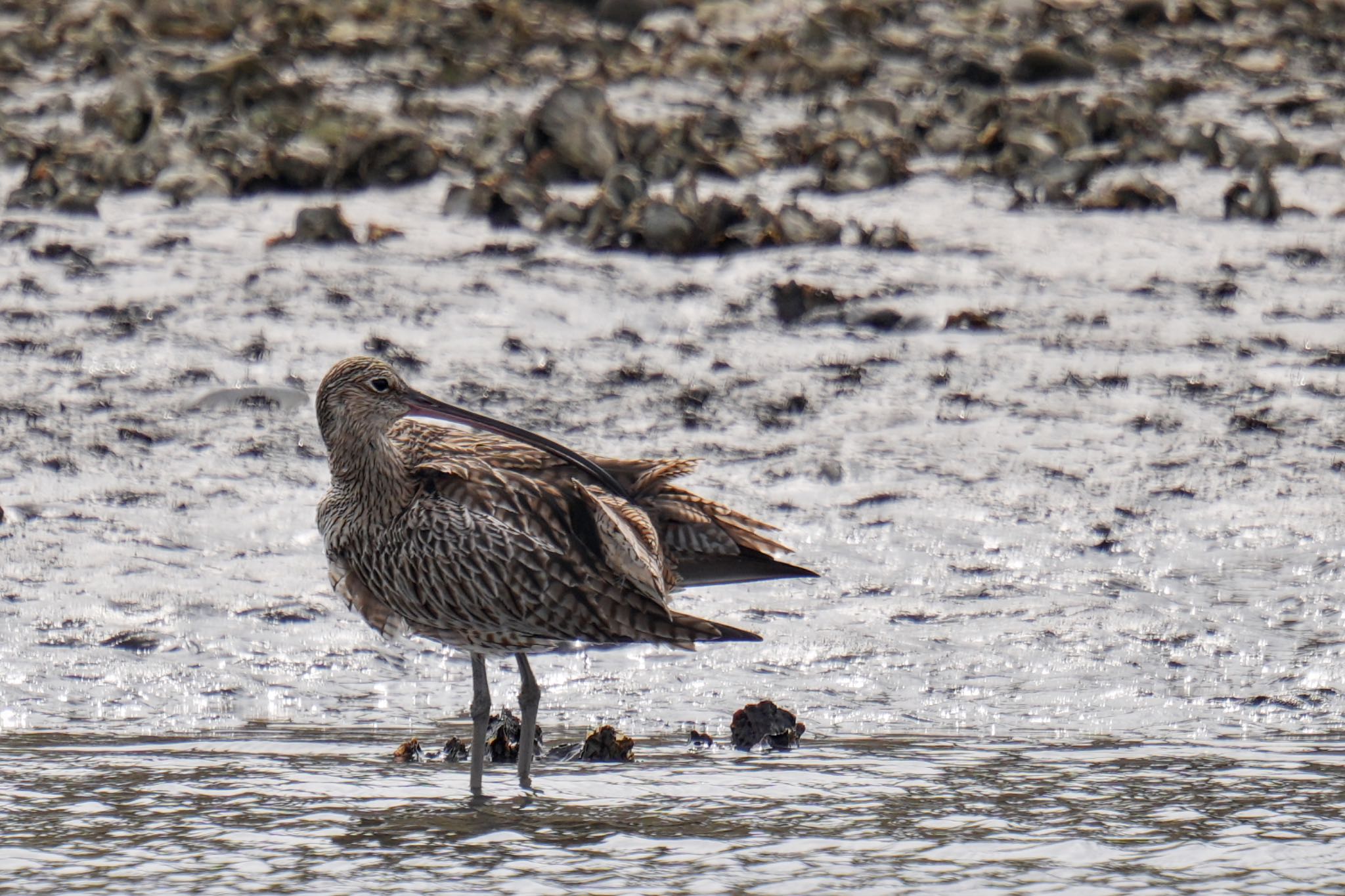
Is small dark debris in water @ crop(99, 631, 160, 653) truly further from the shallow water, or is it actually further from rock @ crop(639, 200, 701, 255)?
rock @ crop(639, 200, 701, 255)

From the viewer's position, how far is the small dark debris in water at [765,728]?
582cm

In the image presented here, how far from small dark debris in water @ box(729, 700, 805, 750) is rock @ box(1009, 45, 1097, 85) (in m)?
9.26

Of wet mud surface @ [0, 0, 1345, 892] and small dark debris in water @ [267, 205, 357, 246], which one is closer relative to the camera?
wet mud surface @ [0, 0, 1345, 892]

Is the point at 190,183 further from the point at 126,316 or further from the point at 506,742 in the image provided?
the point at 506,742

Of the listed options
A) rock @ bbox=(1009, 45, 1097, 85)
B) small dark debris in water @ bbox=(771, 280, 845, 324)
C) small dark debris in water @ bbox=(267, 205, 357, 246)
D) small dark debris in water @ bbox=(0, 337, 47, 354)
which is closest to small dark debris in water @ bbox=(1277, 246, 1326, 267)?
small dark debris in water @ bbox=(771, 280, 845, 324)

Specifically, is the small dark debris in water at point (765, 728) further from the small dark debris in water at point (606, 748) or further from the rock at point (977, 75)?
the rock at point (977, 75)

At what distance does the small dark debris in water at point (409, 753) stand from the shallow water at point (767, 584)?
3.9 inches

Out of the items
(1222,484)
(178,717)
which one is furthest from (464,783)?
(1222,484)

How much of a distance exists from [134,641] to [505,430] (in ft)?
5.11

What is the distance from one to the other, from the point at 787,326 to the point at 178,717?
4.35 metres

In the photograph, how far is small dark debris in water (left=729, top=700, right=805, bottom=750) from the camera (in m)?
5.82

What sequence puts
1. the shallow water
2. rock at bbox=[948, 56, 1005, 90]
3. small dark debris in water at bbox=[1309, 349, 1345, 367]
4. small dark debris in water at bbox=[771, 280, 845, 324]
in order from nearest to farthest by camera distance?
the shallow water < small dark debris in water at bbox=[1309, 349, 1345, 367] < small dark debris in water at bbox=[771, 280, 845, 324] < rock at bbox=[948, 56, 1005, 90]

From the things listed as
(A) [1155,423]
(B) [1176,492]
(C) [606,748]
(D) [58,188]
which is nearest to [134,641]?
(C) [606,748]

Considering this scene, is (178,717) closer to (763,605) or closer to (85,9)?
(763,605)
